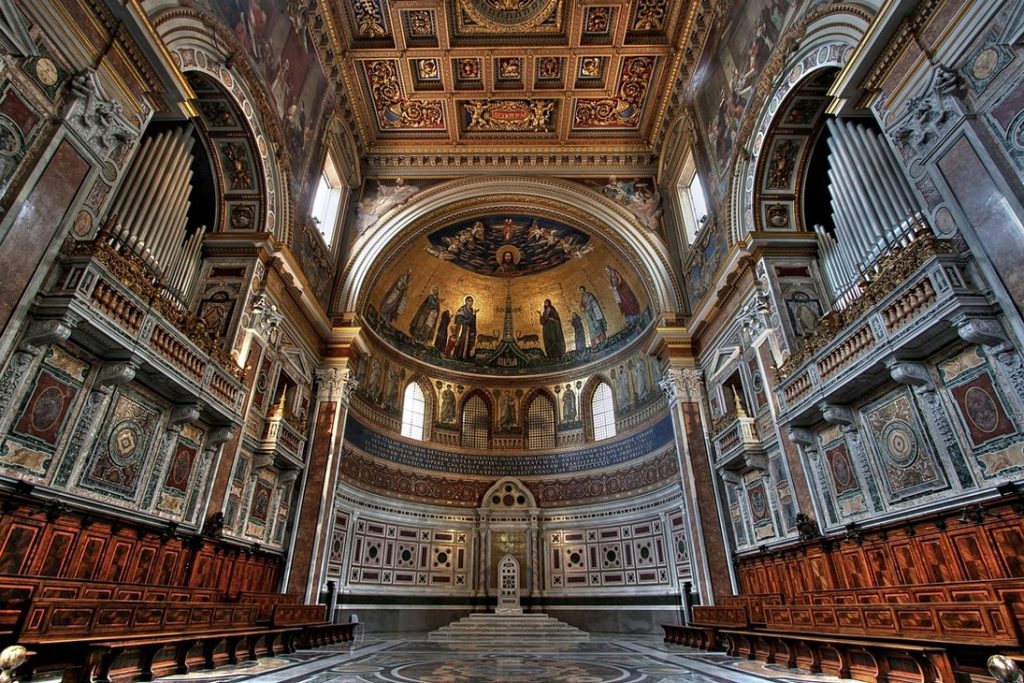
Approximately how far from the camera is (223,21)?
38.1 feet

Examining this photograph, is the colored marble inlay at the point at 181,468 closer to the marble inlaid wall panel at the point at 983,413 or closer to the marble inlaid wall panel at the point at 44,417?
the marble inlaid wall panel at the point at 44,417

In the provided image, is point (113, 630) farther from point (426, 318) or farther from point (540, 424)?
point (540, 424)

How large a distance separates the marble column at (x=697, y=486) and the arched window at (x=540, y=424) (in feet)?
23.4

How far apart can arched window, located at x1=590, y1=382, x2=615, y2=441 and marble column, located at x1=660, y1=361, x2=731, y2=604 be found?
470 cm

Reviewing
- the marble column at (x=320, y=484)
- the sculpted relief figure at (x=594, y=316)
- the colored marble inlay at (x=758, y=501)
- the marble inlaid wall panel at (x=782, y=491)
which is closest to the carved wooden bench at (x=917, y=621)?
the marble inlaid wall panel at (x=782, y=491)

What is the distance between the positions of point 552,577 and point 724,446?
32.1ft

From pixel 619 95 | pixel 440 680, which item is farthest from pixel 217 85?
pixel 619 95

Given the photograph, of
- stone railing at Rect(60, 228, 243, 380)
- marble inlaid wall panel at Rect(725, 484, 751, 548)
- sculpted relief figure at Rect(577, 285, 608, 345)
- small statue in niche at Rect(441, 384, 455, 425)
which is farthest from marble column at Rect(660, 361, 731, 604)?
stone railing at Rect(60, 228, 243, 380)

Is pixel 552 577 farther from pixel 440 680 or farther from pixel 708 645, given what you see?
pixel 440 680

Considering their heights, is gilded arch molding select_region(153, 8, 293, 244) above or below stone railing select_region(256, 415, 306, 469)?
above

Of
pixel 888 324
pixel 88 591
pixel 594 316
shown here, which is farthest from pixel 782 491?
pixel 88 591

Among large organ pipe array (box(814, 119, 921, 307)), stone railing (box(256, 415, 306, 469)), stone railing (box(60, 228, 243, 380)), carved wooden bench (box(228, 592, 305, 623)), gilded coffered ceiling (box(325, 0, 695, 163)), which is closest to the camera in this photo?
stone railing (box(60, 228, 243, 380))

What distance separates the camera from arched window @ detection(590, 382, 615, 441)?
22.1 meters

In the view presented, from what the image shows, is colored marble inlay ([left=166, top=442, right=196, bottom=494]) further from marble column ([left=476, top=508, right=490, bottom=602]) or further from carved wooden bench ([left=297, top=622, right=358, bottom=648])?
marble column ([left=476, top=508, right=490, bottom=602])
